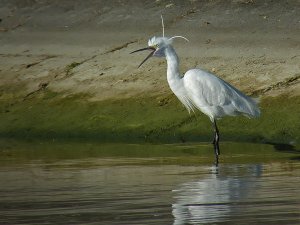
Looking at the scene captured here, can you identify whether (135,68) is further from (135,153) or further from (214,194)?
(214,194)

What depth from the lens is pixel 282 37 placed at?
20.2 meters

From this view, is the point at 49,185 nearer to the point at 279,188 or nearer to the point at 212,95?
the point at 279,188

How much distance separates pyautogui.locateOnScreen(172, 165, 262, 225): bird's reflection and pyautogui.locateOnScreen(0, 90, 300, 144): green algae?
Answer: 9.95ft

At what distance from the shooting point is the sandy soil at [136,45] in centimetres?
1902

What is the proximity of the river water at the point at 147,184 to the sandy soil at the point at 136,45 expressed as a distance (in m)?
2.40

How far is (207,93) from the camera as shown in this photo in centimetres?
1625

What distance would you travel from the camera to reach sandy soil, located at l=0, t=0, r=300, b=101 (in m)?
19.0

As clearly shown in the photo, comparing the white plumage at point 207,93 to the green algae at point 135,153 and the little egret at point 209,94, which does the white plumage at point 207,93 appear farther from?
the green algae at point 135,153

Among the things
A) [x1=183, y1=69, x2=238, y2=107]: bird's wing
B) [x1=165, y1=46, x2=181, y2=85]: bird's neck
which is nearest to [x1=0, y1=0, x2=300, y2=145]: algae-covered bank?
[x1=183, y1=69, x2=238, y2=107]: bird's wing

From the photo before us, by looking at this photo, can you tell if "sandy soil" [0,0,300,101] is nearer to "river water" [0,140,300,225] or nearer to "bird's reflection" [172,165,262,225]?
"river water" [0,140,300,225]

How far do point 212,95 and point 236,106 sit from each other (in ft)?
1.33

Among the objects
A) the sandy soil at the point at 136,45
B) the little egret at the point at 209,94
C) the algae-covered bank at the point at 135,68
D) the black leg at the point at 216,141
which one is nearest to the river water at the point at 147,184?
the black leg at the point at 216,141

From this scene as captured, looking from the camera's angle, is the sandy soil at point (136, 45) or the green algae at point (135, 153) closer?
the green algae at point (135, 153)

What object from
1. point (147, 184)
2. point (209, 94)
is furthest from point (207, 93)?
point (147, 184)
